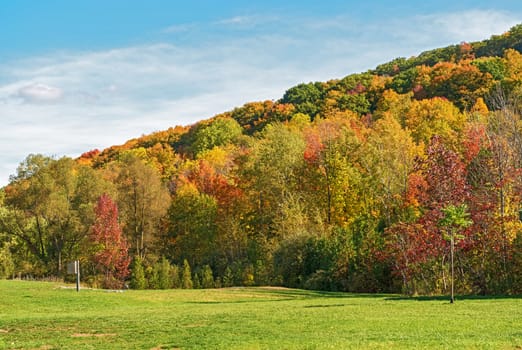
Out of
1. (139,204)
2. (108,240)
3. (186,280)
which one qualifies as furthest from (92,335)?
(139,204)

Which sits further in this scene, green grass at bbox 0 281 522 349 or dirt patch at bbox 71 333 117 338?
dirt patch at bbox 71 333 117 338

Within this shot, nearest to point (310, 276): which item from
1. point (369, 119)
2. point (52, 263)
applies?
point (52, 263)

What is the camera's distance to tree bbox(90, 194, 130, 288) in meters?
62.6

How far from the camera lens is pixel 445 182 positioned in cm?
4016

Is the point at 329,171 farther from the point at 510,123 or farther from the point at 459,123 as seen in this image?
the point at 459,123

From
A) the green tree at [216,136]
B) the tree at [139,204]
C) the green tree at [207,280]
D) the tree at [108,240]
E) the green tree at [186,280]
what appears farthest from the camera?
the green tree at [216,136]

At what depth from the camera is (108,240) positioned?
6325 centimetres

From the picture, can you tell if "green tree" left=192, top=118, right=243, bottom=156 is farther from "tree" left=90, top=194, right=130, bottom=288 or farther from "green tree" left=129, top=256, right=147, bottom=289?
"green tree" left=129, top=256, right=147, bottom=289

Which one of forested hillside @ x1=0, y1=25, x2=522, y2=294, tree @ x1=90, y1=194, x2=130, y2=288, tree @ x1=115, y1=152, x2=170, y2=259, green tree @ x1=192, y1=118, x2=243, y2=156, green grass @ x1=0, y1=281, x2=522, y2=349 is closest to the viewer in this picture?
green grass @ x1=0, y1=281, x2=522, y2=349

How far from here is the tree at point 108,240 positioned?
62.6 m

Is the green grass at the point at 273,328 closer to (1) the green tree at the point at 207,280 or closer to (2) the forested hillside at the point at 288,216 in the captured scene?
(2) the forested hillside at the point at 288,216

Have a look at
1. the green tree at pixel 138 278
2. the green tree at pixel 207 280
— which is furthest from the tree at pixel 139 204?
the green tree at pixel 207 280

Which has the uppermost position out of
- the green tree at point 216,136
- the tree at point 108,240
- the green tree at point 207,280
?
the green tree at point 216,136

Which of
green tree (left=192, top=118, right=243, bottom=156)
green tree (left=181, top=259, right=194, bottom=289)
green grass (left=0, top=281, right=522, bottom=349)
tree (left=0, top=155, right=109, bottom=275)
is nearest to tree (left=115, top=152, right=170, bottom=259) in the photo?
tree (left=0, top=155, right=109, bottom=275)
